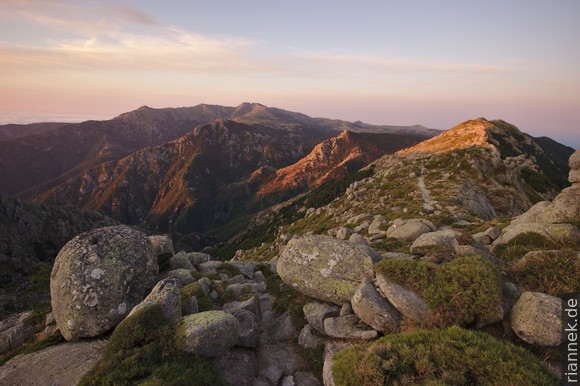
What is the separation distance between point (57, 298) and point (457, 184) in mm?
66733

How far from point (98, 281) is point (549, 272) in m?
22.2

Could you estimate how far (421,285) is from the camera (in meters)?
12.9

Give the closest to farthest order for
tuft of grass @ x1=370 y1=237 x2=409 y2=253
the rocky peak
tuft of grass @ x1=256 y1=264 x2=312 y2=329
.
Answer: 1. tuft of grass @ x1=256 y1=264 x2=312 y2=329
2. tuft of grass @ x1=370 y1=237 x2=409 y2=253
3. the rocky peak

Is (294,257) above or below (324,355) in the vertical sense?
above

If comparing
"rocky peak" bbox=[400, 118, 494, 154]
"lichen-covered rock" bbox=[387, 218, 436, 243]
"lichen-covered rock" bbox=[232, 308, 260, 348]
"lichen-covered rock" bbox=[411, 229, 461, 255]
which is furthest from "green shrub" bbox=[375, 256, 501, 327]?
"rocky peak" bbox=[400, 118, 494, 154]

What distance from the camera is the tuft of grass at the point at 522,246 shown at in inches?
680

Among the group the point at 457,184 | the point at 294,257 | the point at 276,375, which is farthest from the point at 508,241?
the point at 457,184

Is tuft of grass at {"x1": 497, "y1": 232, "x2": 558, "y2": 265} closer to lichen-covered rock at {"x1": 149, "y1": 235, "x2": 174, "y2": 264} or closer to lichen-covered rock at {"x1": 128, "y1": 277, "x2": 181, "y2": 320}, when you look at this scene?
lichen-covered rock at {"x1": 128, "y1": 277, "x2": 181, "y2": 320}

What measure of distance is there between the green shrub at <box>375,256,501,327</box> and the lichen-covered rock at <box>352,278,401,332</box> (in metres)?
1.08

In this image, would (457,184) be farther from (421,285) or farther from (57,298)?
(57,298)

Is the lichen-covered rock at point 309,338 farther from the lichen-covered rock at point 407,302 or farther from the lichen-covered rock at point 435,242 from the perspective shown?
the lichen-covered rock at point 435,242

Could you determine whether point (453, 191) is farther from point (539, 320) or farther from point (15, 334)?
point (15, 334)

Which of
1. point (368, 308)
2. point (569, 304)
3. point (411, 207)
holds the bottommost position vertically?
point (411, 207)

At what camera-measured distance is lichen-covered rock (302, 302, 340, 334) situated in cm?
1470
